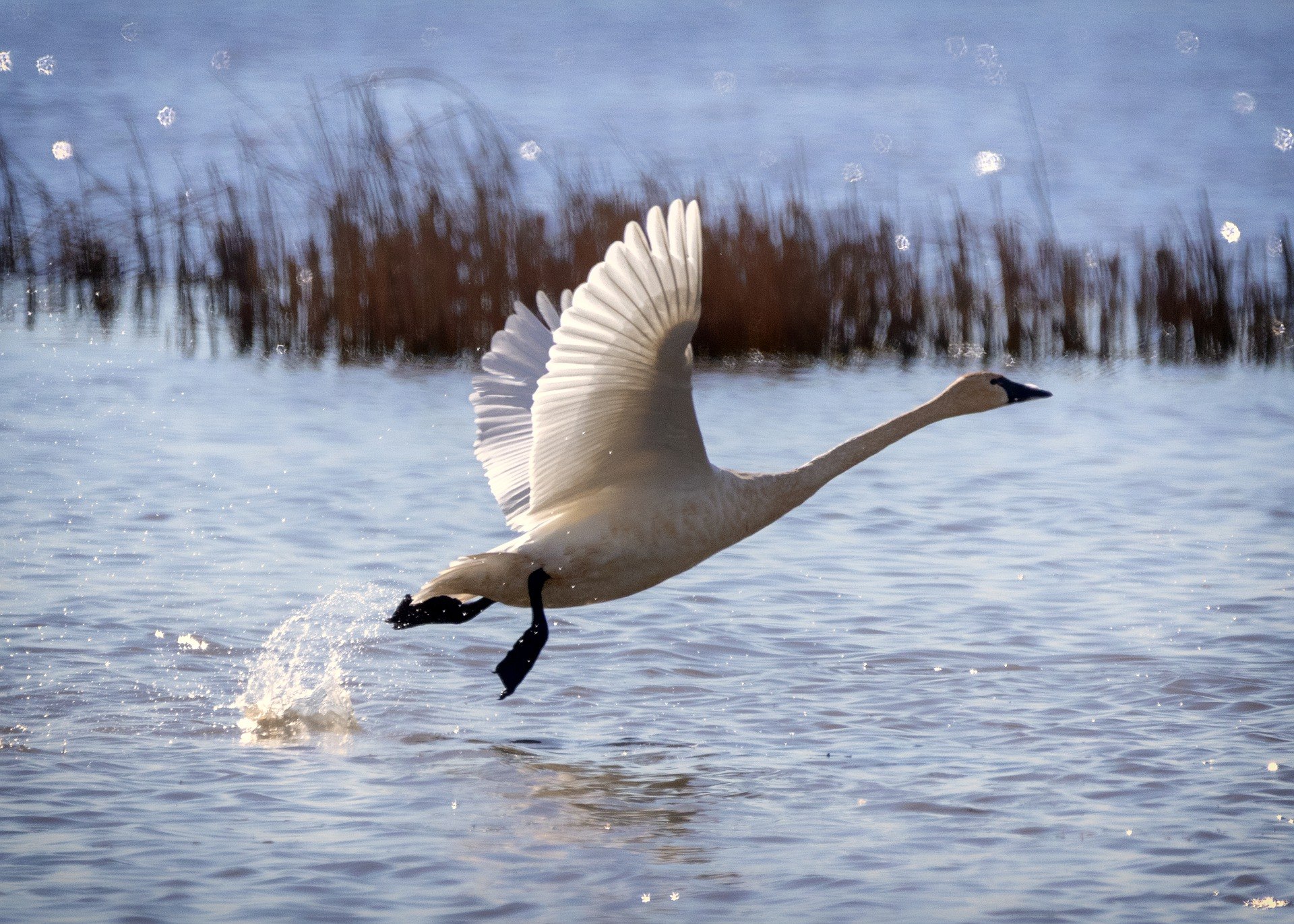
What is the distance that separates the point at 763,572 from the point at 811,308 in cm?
650

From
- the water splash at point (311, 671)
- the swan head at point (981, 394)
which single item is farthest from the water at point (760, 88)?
the swan head at point (981, 394)

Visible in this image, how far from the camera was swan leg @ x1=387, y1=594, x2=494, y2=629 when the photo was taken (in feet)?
20.5

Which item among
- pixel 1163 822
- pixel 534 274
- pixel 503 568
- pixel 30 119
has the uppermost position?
pixel 30 119

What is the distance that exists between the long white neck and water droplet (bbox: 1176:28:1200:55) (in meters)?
34.3

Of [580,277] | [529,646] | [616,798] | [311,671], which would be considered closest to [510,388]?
[529,646]

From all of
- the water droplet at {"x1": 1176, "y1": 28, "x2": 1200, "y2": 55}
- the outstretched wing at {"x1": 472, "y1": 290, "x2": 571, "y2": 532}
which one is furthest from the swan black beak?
the water droplet at {"x1": 1176, "y1": 28, "x2": 1200, "y2": 55}

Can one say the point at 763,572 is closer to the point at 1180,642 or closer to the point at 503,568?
the point at 1180,642

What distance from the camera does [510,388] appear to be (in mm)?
6926

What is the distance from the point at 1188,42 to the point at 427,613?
1431 inches

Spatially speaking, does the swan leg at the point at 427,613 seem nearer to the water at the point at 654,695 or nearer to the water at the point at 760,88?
the water at the point at 654,695

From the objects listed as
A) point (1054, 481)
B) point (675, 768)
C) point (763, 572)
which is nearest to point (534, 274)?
Answer: point (1054, 481)

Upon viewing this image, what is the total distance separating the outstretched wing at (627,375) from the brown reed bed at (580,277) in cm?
814

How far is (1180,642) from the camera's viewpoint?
7.50m

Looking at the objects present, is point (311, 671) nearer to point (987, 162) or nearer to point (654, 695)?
point (654, 695)
